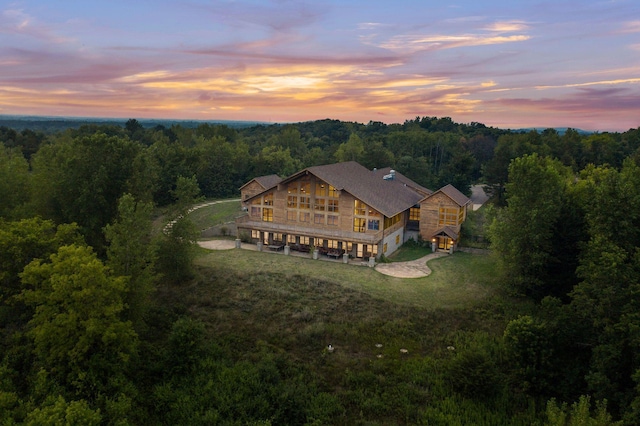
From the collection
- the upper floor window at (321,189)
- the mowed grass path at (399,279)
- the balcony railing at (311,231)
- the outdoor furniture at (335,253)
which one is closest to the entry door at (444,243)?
the mowed grass path at (399,279)

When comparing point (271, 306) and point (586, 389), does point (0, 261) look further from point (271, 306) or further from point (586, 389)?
point (586, 389)

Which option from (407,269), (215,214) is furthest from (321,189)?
(215,214)

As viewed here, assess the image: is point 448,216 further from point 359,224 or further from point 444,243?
point 359,224

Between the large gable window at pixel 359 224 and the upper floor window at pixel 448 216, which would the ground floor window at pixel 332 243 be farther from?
the upper floor window at pixel 448 216

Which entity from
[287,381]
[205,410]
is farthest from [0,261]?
[287,381]

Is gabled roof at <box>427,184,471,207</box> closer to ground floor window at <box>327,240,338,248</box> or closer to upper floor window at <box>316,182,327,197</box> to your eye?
upper floor window at <box>316,182,327,197</box>

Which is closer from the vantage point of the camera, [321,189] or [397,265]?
[397,265]
